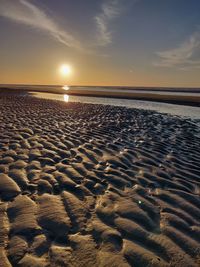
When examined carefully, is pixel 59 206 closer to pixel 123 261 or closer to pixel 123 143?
pixel 123 261

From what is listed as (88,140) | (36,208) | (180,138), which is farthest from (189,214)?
(180,138)

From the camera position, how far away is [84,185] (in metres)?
6.36

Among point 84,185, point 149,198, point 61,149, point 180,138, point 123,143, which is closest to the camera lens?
point 149,198

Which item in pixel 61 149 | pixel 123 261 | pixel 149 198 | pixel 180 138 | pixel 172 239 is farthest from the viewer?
pixel 180 138

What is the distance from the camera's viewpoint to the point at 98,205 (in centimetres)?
539

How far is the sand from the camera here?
12.8 feet

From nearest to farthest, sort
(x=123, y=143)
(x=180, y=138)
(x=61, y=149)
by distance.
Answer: (x=61, y=149), (x=123, y=143), (x=180, y=138)

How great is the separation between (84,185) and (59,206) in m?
1.20

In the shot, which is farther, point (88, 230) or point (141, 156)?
point (141, 156)

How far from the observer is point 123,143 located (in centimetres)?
1127

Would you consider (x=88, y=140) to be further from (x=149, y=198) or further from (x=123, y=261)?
(x=123, y=261)

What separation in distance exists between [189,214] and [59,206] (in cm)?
252

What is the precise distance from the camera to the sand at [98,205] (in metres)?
3.89

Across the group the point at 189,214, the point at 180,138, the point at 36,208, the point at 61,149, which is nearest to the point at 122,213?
the point at 189,214
